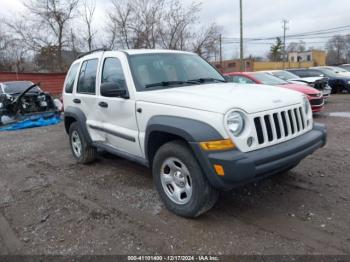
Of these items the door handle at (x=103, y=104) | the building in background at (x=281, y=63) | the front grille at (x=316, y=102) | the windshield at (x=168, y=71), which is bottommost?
the front grille at (x=316, y=102)

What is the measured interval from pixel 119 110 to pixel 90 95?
3.20ft

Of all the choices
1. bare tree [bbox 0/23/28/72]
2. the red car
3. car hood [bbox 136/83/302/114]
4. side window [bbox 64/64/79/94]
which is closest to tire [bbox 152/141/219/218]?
car hood [bbox 136/83/302/114]

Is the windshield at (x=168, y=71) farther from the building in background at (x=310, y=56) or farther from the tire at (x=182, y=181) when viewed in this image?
the building in background at (x=310, y=56)

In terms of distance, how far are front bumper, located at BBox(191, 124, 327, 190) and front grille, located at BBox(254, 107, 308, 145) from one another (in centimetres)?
10

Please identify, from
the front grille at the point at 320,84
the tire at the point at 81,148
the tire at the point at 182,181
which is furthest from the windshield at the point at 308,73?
the tire at the point at 182,181

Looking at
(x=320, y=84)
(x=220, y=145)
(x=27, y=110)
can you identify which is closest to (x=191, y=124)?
(x=220, y=145)

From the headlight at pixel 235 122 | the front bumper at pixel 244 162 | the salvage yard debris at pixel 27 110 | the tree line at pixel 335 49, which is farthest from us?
the tree line at pixel 335 49

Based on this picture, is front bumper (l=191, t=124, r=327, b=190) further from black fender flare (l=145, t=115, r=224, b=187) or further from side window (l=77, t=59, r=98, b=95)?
side window (l=77, t=59, r=98, b=95)

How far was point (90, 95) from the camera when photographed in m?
4.89

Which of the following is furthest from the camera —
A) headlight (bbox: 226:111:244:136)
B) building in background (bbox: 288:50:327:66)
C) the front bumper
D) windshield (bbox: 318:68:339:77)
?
building in background (bbox: 288:50:327:66)

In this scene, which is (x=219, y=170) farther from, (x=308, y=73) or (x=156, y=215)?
(x=308, y=73)

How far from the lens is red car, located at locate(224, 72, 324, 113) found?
9.16m

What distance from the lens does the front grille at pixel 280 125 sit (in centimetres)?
307

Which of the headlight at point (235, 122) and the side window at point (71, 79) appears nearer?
the headlight at point (235, 122)
